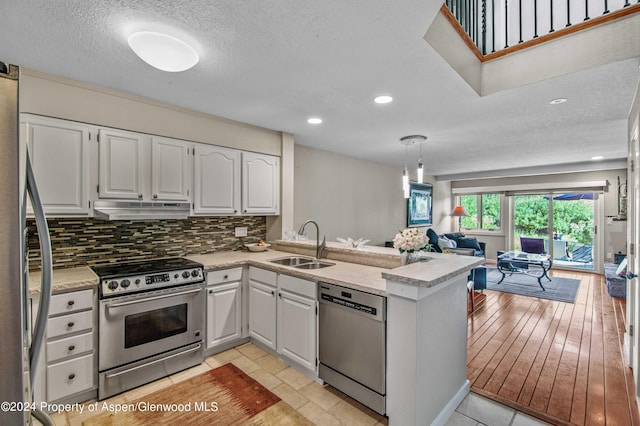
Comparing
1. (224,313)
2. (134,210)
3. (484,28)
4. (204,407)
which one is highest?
(484,28)

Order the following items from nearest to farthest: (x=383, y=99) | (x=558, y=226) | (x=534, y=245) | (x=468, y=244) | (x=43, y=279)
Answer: (x=43, y=279) < (x=383, y=99) < (x=534, y=245) < (x=468, y=244) < (x=558, y=226)

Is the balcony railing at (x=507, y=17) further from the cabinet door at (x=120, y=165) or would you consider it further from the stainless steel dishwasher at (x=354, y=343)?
the cabinet door at (x=120, y=165)

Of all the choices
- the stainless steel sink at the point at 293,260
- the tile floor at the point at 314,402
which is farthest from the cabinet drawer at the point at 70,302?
the stainless steel sink at the point at 293,260

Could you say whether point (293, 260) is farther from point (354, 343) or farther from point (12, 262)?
point (12, 262)

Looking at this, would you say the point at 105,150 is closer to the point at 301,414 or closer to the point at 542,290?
the point at 301,414

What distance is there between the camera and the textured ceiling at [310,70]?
1564 mm

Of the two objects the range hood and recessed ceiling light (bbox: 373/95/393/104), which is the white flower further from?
the range hood

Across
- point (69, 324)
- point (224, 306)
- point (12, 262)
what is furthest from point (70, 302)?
point (12, 262)

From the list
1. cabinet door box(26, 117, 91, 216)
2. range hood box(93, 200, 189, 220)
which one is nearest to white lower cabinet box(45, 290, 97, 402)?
range hood box(93, 200, 189, 220)

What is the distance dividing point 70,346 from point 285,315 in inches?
60.1

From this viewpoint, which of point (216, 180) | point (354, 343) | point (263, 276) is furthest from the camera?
point (216, 180)

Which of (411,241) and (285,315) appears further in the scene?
(285,315)

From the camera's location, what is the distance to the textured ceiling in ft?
5.13

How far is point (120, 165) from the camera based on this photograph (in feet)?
8.39
